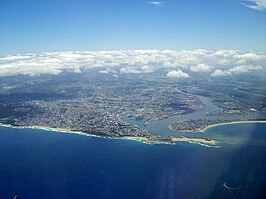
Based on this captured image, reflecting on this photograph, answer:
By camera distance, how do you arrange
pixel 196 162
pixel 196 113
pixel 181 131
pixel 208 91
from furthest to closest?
pixel 208 91
pixel 196 113
pixel 181 131
pixel 196 162

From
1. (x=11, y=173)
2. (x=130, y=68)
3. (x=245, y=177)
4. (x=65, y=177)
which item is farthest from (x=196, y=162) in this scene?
(x=130, y=68)

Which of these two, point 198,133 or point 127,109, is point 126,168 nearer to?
point 198,133

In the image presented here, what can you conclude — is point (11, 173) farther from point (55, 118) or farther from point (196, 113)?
Result: point (196, 113)

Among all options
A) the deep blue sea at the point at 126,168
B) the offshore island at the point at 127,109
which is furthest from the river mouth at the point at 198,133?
the deep blue sea at the point at 126,168

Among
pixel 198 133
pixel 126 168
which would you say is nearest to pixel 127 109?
pixel 198 133

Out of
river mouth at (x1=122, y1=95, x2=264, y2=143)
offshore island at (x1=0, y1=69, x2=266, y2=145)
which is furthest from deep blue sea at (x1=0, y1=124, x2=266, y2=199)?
offshore island at (x1=0, y1=69, x2=266, y2=145)

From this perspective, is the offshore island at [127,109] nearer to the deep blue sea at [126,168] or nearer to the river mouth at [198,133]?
the river mouth at [198,133]

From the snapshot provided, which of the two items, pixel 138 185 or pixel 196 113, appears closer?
pixel 138 185
